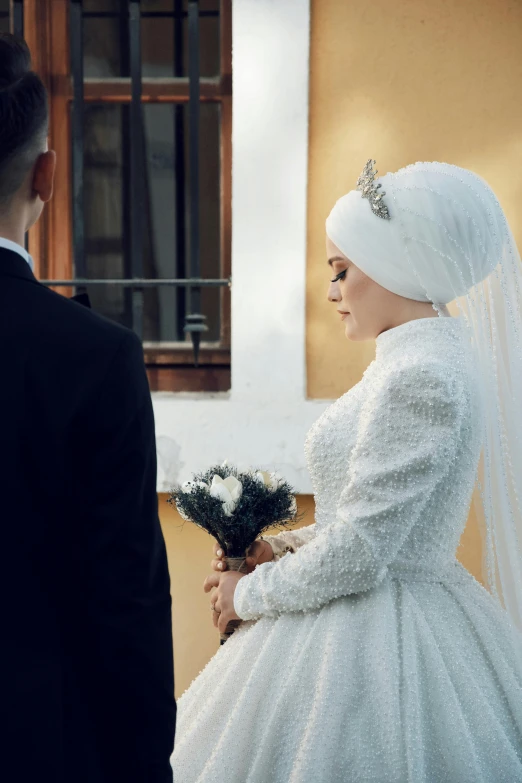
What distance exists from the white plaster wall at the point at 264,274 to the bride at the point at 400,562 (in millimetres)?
746

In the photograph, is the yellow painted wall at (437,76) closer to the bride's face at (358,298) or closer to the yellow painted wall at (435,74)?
the yellow painted wall at (435,74)

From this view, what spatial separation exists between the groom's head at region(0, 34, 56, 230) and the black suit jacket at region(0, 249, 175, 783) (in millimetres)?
101

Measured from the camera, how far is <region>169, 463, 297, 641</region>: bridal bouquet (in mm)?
1934

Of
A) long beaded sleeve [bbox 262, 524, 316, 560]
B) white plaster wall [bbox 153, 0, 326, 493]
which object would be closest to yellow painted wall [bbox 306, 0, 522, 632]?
white plaster wall [bbox 153, 0, 326, 493]

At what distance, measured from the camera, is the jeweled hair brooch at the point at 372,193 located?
1821 mm

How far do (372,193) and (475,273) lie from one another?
0.93 ft

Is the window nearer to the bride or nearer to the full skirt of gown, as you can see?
the bride

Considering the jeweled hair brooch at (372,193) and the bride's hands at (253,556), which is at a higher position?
the jeweled hair brooch at (372,193)

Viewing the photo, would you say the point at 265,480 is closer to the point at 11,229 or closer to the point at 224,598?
the point at 224,598

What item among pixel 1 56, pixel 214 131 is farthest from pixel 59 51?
pixel 1 56

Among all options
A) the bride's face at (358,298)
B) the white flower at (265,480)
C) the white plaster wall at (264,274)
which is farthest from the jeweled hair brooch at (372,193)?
the white plaster wall at (264,274)

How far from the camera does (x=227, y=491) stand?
1957 mm

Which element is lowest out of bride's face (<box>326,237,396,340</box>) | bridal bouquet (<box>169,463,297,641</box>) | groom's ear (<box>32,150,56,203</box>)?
bridal bouquet (<box>169,463,297,641</box>)

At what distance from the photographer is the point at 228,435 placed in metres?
2.70
